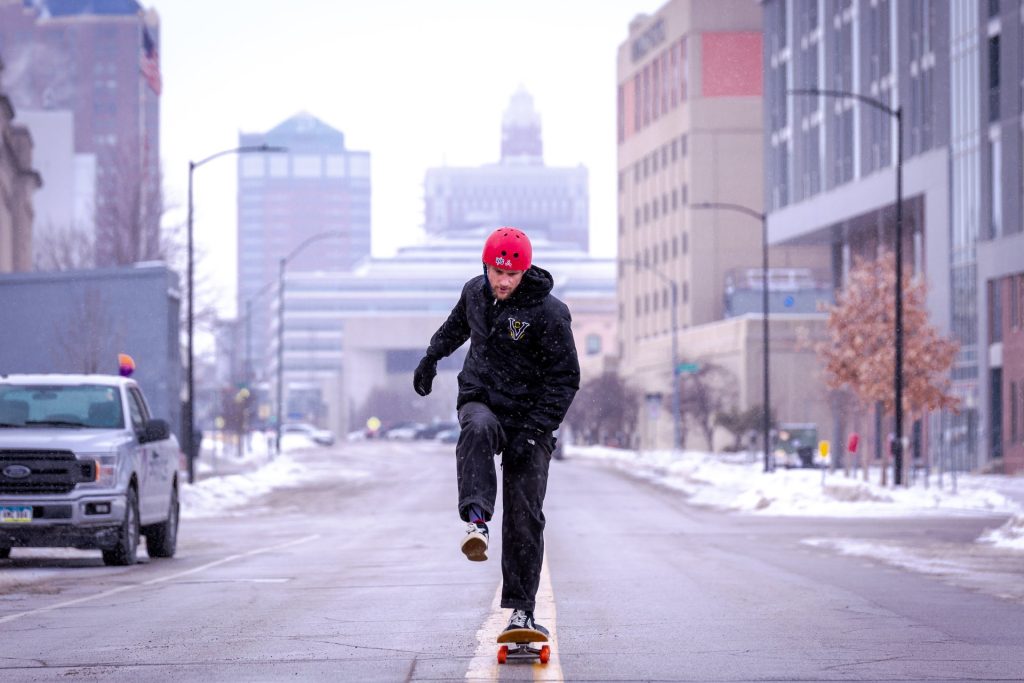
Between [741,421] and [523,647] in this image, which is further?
[741,421]

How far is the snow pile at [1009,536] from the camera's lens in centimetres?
2052

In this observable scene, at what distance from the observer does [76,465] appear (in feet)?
55.1

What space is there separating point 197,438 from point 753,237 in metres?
60.8

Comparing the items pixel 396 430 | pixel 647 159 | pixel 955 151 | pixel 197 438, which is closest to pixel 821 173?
pixel 955 151

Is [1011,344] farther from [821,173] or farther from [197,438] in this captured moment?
[197,438]

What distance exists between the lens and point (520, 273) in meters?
7.81

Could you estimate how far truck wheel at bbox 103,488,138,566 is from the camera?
56.0 ft

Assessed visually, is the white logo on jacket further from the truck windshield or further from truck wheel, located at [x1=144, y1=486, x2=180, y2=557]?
truck wheel, located at [x1=144, y1=486, x2=180, y2=557]

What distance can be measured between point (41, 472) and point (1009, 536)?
452 inches

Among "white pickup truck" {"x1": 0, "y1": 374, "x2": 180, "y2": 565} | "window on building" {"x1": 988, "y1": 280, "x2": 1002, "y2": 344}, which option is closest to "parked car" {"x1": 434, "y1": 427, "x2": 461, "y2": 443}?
"window on building" {"x1": 988, "y1": 280, "x2": 1002, "y2": 344}

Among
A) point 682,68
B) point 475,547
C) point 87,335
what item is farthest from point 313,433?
point 475,547

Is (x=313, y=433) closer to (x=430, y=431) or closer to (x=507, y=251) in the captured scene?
(x=430, y=431)

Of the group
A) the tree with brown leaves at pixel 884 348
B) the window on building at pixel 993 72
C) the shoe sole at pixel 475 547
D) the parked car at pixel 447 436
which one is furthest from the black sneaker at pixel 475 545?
the parked car at pixel 447 436

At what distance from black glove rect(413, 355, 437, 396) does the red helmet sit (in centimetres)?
65
